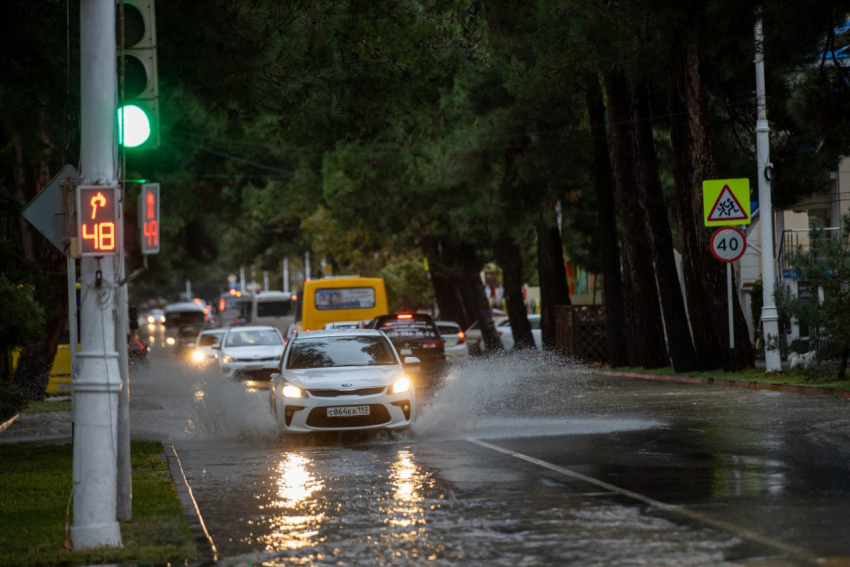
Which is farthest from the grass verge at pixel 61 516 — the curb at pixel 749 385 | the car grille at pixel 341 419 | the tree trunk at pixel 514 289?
the tree trunk at pixel 514 289

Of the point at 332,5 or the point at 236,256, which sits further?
the point at 236,256

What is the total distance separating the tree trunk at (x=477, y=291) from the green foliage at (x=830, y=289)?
26.7 meters

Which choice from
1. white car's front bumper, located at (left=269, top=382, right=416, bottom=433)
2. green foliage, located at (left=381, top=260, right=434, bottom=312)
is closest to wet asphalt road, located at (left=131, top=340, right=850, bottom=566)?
white car's front bumper, located at (left=269, top=382, right=416, bottom=433)

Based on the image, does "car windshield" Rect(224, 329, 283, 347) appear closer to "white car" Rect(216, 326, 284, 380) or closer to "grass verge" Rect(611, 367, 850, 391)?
"white car" Rect(216, 326, 284, 380)

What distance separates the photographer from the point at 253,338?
32938 millimetres

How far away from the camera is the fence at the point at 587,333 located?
37375 millimetres

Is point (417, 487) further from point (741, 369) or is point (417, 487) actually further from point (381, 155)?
point (381, 155)

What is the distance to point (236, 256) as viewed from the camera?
7325 centimetres

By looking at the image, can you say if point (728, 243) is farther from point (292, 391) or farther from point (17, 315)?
point (17, 315)

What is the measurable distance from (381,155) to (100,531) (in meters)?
37.5

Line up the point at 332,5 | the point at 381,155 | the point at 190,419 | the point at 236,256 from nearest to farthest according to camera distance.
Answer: the point at 332,5 → the point at 190,419 → the point at 381,155 → the point at 236,256

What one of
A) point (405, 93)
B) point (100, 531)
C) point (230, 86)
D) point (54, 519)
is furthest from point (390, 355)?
point (100, 531)

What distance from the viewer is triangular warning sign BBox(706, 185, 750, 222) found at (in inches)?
984

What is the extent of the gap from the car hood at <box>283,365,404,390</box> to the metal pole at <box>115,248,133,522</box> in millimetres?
6494
